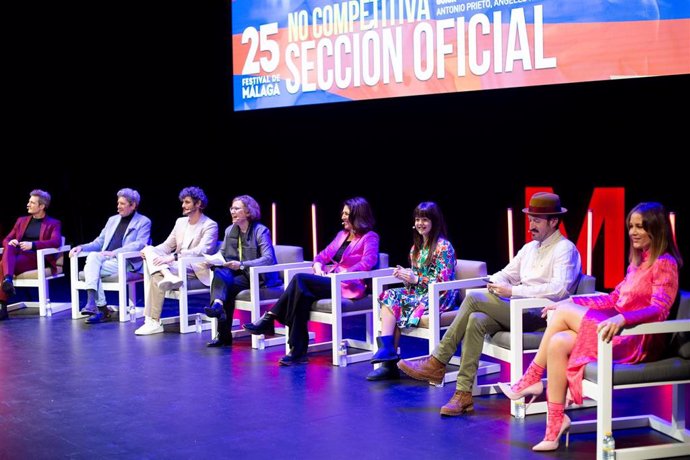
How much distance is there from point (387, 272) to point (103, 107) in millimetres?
5010

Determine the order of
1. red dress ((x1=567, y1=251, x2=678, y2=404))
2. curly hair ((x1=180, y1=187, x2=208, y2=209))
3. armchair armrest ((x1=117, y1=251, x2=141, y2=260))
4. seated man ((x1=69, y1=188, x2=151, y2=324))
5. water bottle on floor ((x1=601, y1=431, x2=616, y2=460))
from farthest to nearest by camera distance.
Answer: seated man ((x1=69, y1=188, x2=151, y2=324))
armchair armrest ((x1=117, y1=251, x2=141, y2=260))
curly hair ((x1=180, y1=187, x2=208, y2=209))
red dress ((x1=567, y1=251, x2=678, y2=404))
water bottle on floor ((x1=601, y1=431, x2=616, y2=460))

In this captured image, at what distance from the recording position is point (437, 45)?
22.9 feet

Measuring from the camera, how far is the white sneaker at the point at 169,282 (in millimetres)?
6820

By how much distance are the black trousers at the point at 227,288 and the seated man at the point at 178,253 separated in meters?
0.48

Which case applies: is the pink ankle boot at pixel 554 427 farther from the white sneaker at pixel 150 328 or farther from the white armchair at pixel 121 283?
the white armchair at pixel 121 283

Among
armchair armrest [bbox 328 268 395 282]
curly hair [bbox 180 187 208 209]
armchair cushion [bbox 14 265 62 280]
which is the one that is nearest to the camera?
armchair armrest [bbox 328 268 395 282]

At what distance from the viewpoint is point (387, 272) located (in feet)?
19.2

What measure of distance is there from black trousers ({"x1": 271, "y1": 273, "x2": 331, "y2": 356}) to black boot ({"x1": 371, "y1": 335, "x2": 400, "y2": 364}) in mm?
663

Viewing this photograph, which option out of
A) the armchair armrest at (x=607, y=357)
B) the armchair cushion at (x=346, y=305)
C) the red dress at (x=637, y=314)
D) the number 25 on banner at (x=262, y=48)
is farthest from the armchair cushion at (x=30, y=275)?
the armchair armrest at (x=607, y=357)

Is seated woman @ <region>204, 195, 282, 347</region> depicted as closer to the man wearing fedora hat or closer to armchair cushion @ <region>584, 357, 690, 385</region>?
the man wearing fedora hat

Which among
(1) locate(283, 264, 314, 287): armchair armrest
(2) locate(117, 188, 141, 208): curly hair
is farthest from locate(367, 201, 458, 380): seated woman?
(2) locate(117, 188, 141, 208): curly hair

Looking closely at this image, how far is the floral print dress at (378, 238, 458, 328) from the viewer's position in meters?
5.29

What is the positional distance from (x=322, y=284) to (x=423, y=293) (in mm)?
751

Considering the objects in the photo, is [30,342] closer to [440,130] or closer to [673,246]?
[440,130]
